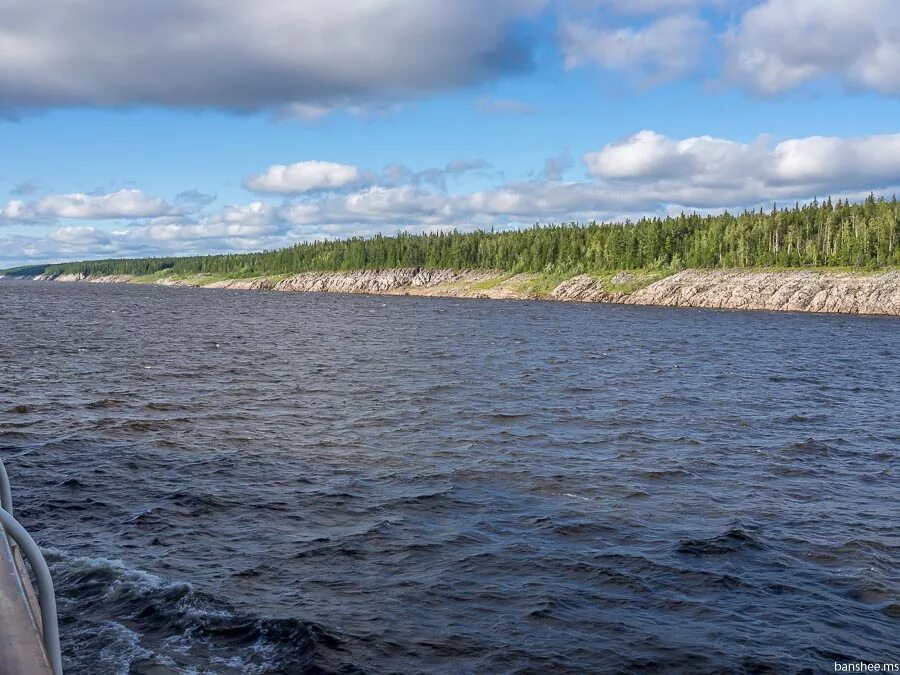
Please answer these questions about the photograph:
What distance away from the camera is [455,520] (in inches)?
682

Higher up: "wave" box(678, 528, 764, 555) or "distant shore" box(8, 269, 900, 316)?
"distant shore" box(8, 269, 900, 316)

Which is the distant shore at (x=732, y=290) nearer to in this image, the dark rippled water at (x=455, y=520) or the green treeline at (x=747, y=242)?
the green treeline at (x=747, y=242)

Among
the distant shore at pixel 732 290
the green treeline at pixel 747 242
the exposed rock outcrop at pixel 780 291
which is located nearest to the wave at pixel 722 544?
the distant shore at pixel 732 290

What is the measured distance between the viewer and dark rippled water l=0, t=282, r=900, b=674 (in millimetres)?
11781

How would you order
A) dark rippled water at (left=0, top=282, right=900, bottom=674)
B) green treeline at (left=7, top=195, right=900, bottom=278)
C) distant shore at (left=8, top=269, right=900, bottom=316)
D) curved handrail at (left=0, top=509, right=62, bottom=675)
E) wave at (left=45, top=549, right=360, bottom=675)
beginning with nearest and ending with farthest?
curved handrail at (left=0, top=509, right=62, bottom=675), wave at (left=45, top=549, right=360, bottom=675), dark rippled water at (left=0, top=282, right=900, bottom=674), distant shore at (left=8, top=269, right=900, bottom=316), green treeline at (left=7, top=195, right=900, bottom=278)

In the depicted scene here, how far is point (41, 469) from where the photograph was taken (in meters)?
20.6

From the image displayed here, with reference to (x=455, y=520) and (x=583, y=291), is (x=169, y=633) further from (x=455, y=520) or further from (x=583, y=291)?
(x=583, y=291)

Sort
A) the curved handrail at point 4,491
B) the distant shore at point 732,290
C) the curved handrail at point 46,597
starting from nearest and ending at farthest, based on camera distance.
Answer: the curved handrail at point 46,597, the curved handrail at point 4,491, the distant shore at point 732,290

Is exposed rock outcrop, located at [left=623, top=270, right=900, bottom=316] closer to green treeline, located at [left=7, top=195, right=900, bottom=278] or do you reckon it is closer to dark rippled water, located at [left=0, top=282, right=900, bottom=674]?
green treeline, located at [left=7, top=195, right=900, bottom=278]

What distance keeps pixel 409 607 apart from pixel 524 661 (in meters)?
2.53

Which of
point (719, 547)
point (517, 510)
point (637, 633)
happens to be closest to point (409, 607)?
point (637, 633)

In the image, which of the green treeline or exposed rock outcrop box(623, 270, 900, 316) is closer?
exposed rock outcrop box(623, 270, 900, 316)

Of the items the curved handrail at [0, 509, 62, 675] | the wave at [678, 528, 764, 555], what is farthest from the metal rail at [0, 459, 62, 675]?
the wave at [678, 528, 764, 555]

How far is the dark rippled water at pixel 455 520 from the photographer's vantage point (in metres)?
11.8
